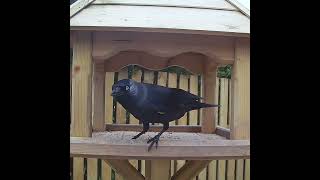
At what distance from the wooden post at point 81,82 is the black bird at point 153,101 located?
81mm

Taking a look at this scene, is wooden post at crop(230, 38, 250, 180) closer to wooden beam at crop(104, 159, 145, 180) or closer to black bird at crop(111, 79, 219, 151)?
black bird at crop(111, 79, 219, 151)

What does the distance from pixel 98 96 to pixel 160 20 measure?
588 millimetres

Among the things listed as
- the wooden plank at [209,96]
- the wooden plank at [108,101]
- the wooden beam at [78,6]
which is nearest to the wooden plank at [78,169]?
the wooden plank at [108,101]

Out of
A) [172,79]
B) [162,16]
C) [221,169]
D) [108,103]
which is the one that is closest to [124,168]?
[162,16]

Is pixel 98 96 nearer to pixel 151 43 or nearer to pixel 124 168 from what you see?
pixel 124 168

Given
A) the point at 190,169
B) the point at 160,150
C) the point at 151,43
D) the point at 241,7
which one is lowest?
the point at 190,169

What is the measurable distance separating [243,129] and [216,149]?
13cm

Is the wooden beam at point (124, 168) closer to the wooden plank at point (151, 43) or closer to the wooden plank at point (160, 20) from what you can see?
the wooden plank at point (151, 43)

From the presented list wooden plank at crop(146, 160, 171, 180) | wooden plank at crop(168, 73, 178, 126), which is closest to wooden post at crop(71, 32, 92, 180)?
wooden plank at crop(146, 160, 171, 180)

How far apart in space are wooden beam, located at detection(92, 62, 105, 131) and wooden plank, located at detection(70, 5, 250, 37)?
470 millimetres

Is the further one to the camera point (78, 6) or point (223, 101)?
point (223, 101)

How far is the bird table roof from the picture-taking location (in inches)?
37.7

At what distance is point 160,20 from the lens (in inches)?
38.6
